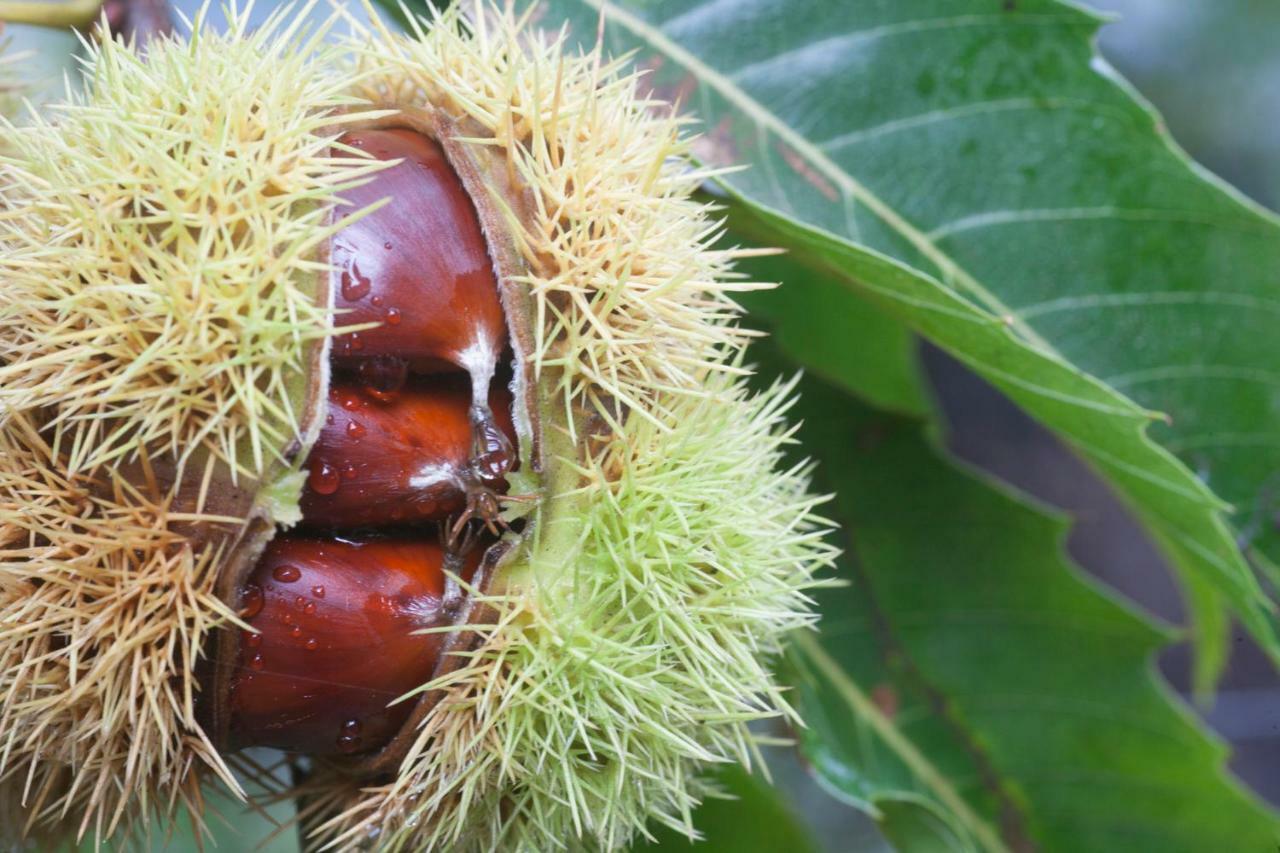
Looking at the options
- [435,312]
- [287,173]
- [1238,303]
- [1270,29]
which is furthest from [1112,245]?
[1270,29]

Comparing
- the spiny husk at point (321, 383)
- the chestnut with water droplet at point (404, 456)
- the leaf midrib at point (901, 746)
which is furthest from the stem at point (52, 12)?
the leaf midrib at point (901, 746)

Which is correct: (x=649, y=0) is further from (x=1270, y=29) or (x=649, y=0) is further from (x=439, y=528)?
(x=1270, y=29)

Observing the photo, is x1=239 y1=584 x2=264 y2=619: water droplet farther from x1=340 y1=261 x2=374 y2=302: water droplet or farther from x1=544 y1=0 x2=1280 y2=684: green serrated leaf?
x1=544 y1=0 x2=1280 y2=684: green serrated leaf

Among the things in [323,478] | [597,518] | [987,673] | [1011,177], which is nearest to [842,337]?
[1011,177]

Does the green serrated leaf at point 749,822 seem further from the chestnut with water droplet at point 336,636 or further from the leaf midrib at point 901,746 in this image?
the chestnut with water droplet at point 336,636

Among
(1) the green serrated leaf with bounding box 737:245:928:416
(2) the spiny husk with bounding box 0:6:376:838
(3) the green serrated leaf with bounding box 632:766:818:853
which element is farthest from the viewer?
(1) the green serrated leaf with bounding box 737:245:928:416

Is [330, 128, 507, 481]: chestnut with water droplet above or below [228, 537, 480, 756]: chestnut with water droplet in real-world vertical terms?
above

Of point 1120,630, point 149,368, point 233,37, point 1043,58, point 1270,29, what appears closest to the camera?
point 149,368

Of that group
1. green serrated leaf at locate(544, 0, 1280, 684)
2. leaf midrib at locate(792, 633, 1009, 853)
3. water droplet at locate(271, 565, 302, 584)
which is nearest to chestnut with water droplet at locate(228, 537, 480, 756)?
water droplet at locate(271, 565, 302, 584)
